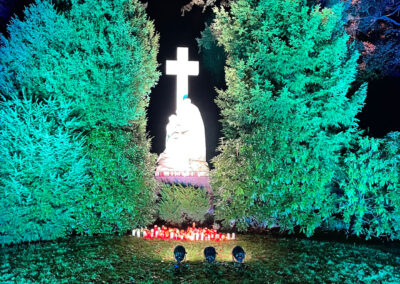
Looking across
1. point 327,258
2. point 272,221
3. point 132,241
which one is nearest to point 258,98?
point 272,221

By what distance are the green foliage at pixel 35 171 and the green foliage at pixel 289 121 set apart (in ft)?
10.1

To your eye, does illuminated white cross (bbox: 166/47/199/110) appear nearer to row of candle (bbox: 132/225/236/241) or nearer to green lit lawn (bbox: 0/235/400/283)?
row of candle (bbox: 132/225/236/241)

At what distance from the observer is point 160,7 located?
528 inches

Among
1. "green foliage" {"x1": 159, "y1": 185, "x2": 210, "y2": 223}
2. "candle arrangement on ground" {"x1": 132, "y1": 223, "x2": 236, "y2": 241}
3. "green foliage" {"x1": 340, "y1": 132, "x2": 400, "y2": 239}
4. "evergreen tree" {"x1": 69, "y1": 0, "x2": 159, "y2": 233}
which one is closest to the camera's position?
"candle arrangement on ground" {"x1": 132, "y1": 223, "x2": 236, "y2": 241}

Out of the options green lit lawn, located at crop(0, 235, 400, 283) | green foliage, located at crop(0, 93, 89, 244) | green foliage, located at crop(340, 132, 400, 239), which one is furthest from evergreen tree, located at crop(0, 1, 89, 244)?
green foliage, located at crop(340, 132, 400, 239)

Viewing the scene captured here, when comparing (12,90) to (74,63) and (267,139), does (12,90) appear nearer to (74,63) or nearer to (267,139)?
(74,63)

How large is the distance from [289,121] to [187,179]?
270 cm

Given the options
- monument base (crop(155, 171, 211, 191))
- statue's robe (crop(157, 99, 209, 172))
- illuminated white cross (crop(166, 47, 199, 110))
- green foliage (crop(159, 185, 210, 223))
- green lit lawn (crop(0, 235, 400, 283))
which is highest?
illuminated white cross (crop(166, 47, 199, 110))

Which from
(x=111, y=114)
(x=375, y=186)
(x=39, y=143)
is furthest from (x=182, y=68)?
(x=375, y=186)

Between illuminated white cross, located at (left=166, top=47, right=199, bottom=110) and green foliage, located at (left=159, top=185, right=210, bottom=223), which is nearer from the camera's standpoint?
green foliage, located at (left=159, top=185, right=210, bottom=223)

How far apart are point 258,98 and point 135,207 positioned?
3442 millimetres

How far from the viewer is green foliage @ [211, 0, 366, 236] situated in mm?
6492

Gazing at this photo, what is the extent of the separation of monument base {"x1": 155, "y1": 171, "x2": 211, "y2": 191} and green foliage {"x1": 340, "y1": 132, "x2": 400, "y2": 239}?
296 cm

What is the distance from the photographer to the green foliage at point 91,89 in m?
6.35
